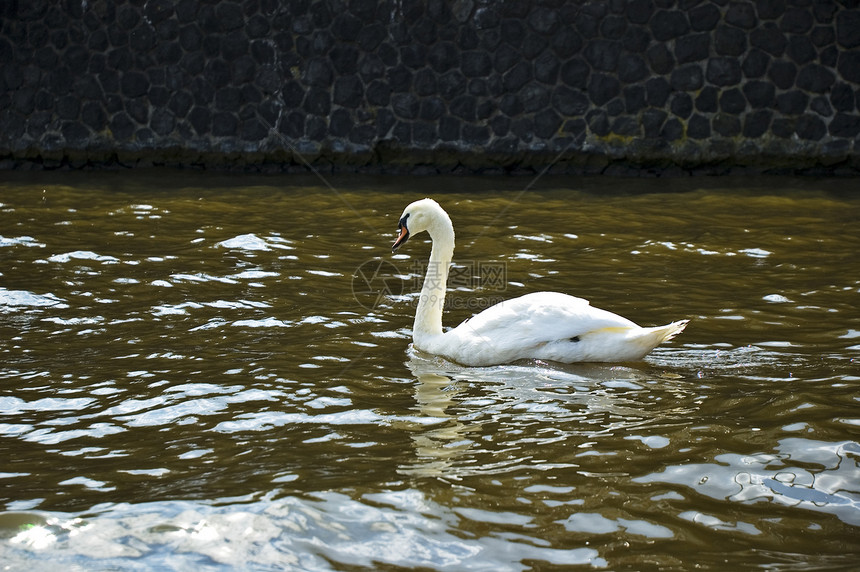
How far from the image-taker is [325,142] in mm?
12836

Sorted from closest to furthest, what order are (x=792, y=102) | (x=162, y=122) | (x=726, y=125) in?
1. (x=792, y=102)
2. (x=726, y=125)
3. (x=162, y=122)

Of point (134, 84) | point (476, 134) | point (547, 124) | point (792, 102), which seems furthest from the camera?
point (134, 84)

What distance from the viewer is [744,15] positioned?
11.8 meters

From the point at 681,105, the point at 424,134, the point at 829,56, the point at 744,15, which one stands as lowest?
the point at 424,134

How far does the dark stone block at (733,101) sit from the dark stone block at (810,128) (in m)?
0.67

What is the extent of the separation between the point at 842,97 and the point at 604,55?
2801 mm

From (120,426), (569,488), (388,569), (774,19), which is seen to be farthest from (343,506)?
(774,19)

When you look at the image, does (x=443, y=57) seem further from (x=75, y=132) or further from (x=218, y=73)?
(x=75, y=132)

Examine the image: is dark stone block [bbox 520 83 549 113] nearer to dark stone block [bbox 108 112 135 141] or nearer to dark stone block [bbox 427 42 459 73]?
dark stone block [bbox 427 42 459 73]

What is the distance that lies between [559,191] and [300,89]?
396 cm

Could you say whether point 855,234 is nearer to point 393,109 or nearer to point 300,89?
point 393,109

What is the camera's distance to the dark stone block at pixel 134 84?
13.4m

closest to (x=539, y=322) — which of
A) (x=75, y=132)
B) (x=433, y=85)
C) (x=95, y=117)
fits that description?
(x=433, y=85)

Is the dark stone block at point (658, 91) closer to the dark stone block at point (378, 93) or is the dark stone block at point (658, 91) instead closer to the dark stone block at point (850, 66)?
the dark stone block at point (850, 66)
